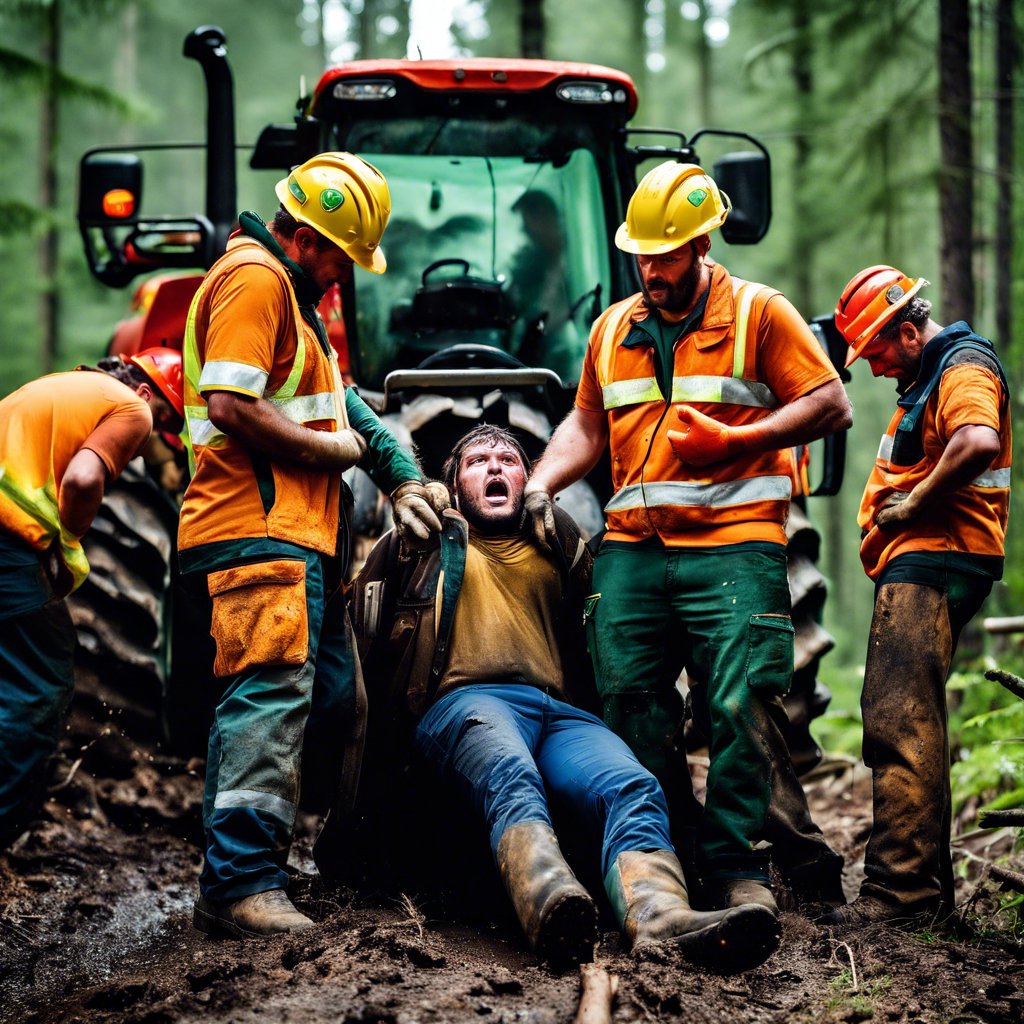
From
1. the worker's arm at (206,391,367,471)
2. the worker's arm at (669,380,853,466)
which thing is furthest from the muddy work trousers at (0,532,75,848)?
the worker's arm at (669,380,853,466)

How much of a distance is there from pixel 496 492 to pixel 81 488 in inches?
60.2

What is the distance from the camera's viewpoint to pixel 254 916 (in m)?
3.75

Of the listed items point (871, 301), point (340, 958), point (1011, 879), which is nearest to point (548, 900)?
point (340, 958)

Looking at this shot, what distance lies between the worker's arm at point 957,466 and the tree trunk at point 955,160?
536cm

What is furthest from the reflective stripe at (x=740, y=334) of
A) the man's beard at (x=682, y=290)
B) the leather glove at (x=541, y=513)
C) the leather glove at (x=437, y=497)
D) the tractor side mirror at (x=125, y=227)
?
the tractor side mirror at (x=125, y=227)

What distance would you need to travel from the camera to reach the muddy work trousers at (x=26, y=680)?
14.2 ft

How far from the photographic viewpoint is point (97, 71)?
36094 mm

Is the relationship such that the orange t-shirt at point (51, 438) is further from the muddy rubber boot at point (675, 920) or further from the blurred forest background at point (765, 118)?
the blurred forest background at point (765, 118)

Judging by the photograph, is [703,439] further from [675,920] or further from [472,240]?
[472,240]

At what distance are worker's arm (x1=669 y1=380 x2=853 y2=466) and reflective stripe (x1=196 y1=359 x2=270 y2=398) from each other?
139cm

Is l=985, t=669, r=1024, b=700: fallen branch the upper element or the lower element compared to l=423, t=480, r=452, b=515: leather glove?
lower

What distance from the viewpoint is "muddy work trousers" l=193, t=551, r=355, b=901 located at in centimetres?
384

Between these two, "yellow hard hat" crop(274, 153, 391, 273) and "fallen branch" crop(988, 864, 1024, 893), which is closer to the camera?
"fallen branch" crop(988, 864, 1024, 893)

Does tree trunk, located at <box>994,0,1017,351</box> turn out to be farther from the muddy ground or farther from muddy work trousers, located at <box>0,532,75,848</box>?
muddy work trousers, located at <box>0,532,75,848</box>
